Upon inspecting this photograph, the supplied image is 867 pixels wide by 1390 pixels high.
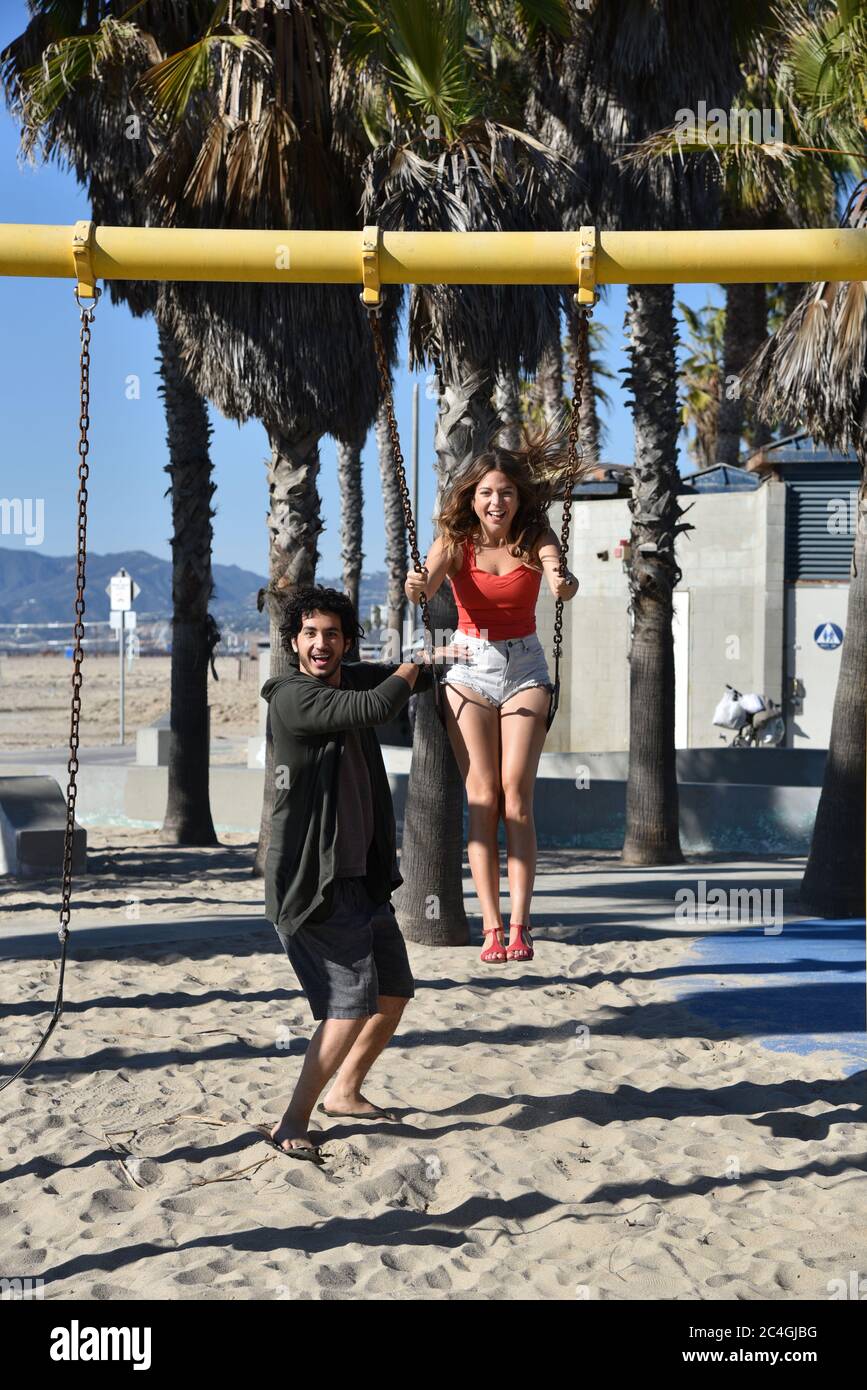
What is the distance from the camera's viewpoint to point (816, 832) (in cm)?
1159

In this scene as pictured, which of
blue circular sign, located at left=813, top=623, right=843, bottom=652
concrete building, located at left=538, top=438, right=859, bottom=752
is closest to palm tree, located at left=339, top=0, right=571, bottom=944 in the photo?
concrete building, located at left=538, top=438, right=859, bottom=752

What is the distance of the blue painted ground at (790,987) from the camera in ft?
25.8

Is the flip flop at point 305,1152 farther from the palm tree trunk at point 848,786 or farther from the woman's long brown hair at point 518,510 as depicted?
the palm tree trunk at point 848,786

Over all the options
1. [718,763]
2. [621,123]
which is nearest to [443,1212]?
[621,123]

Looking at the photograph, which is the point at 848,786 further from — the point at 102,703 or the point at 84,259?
the point at 102,703

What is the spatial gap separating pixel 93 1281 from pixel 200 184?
8.50m

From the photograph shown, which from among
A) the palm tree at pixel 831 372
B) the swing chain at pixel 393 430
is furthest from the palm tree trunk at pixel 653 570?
the swing chain at pixel 393 430

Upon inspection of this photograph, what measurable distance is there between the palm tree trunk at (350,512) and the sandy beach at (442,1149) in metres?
21.7

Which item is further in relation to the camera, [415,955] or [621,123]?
[621,123]

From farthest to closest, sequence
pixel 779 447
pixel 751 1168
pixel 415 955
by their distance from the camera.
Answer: pixel 779 447 → pixel 415 955 → pixel 751 1168

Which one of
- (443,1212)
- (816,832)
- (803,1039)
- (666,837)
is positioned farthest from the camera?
(666,837)

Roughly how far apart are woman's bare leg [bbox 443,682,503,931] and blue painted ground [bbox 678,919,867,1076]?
251 cm

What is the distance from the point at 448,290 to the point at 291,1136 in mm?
5909
